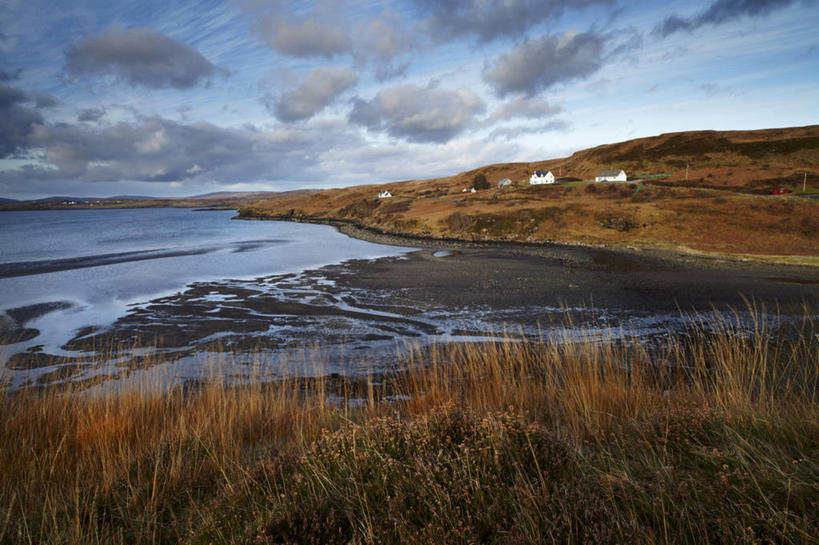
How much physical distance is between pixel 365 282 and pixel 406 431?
62.2 ft

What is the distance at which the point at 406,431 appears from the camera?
169 inches

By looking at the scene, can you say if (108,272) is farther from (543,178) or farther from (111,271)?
(543,178)

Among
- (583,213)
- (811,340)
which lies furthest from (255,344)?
(583,213)

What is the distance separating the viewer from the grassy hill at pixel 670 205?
35.2 metres

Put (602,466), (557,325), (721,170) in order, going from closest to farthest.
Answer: (602,466) < (557,325) < (721,170)

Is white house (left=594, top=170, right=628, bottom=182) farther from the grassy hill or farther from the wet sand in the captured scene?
the wet sand

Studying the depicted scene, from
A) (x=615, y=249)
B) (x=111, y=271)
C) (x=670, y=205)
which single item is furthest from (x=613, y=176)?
(x=111, y=271)

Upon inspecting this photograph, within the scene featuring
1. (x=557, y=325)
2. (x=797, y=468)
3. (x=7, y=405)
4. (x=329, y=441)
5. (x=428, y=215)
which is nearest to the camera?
(x=797, y=468)

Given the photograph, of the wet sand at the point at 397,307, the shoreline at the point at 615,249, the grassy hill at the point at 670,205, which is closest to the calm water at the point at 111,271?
the wet sand at the point at 397,307

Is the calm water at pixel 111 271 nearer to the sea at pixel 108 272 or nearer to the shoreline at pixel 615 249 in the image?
the sea at pixel 108 272

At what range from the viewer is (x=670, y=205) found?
145 ft

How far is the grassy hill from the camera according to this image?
35219 millimetres

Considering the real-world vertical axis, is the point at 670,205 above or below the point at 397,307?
above

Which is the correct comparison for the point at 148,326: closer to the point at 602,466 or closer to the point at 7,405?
the point at 7,405
